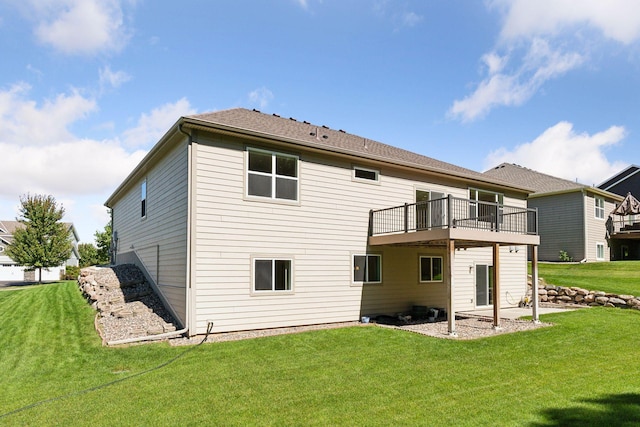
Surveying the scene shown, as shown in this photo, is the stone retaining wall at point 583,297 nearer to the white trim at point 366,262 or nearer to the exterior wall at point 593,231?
the exterior wall at point 593,231

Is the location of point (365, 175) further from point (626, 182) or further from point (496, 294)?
point (626, 182)

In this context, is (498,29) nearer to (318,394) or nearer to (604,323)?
(604,323)

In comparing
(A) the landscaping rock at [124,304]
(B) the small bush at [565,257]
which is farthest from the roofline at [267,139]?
(B) the small bush at [565,257]

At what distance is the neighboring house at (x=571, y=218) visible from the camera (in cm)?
2255

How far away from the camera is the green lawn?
16.3ft

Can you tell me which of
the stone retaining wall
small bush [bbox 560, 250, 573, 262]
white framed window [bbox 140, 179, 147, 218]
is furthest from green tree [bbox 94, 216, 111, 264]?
small bush [bbox 560, 250, 573, 262]

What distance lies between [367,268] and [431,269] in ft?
9.66

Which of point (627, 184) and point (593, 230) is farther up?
point (627, 184)

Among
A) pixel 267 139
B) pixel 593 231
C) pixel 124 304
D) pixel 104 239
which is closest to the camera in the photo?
pixel 267 139

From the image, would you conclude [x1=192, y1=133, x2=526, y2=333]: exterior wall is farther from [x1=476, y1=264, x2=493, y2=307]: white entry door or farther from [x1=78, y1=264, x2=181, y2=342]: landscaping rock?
[x1=476, y1=264, x2=493, y2=307]: white entry door

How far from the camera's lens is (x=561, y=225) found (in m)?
23.4

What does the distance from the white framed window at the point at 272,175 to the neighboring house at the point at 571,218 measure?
17.5 metres

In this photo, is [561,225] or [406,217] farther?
[561,225]

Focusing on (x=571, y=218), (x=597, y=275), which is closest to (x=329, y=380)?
(x=597, y=275)
